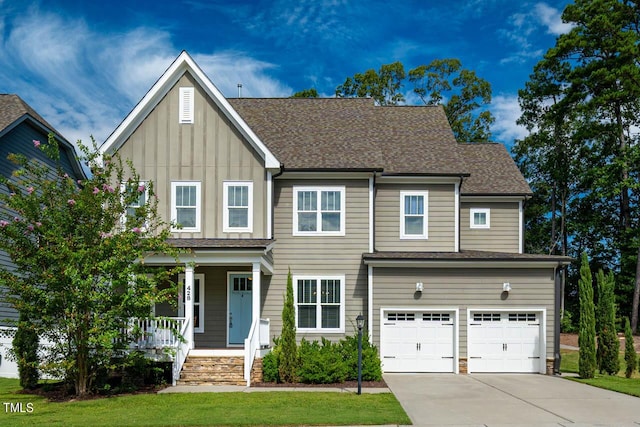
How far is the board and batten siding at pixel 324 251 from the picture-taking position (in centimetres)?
1989

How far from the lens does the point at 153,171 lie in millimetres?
19453

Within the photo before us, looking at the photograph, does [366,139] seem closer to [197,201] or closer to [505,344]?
[197,201]

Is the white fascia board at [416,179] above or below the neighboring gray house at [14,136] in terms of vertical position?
below

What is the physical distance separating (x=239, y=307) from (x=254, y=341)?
2.96 meters

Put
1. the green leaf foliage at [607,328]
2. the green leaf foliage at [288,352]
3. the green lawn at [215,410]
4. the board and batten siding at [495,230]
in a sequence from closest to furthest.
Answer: the green lawn at [215,410], the green leaf foliage at [288,352], the green leaf foliage at [607,328], the board and batten siding at [495,230]

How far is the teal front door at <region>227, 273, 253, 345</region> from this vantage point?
20.0 m

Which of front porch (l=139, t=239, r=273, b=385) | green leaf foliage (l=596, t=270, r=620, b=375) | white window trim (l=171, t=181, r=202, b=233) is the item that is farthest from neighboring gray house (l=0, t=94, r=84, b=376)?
green leaf foliage (l=596, t=270, r=620, b=375)

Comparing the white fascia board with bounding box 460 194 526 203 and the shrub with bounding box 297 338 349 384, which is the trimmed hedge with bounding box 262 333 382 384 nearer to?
→ the shrub with bounding box 297 338 349 384

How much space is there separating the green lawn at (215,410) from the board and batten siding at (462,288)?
5495 millimetres

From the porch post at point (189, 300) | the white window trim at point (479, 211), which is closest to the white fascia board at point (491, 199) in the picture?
the white window trim at point (479, 211)

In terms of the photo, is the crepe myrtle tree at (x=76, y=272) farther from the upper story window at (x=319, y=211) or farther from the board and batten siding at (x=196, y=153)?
the upper story window at (x=319, y=211)

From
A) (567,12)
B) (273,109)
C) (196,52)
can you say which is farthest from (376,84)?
(196,52)

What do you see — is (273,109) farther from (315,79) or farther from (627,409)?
(315,79)

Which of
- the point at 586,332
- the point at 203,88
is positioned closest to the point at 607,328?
the point at 586,332
